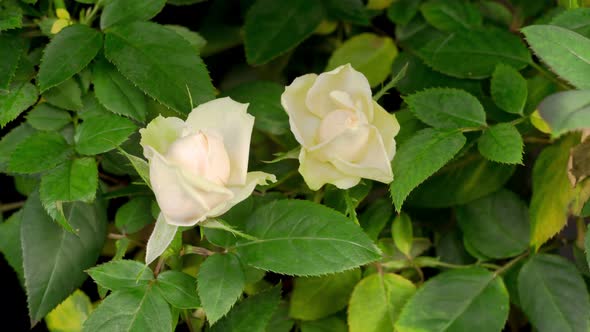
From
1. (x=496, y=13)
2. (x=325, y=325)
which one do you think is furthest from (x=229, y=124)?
(x=496, y=13)

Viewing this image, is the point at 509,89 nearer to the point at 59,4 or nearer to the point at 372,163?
the point at 372,163

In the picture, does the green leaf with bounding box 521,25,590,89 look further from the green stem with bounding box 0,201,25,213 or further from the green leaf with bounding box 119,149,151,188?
the green stem with bounding box 0,201,25,213

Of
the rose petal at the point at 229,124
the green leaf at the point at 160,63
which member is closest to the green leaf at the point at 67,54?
the green leaf at the point at 160,63

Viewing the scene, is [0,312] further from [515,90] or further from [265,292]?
[515,90]

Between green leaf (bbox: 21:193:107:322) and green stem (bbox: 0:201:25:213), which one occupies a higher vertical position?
green leaf (bbox: 21:193:107:322)

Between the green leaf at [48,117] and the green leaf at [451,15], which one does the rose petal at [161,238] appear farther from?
the green leaf at [451,15]

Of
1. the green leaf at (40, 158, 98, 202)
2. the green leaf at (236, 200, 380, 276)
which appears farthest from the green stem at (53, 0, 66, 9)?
the green leaf at (236, 200, 380, 276)

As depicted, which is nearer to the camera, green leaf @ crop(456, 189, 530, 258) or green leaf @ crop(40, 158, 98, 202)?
green leaf @ crop(40, 158, 98, 202)
